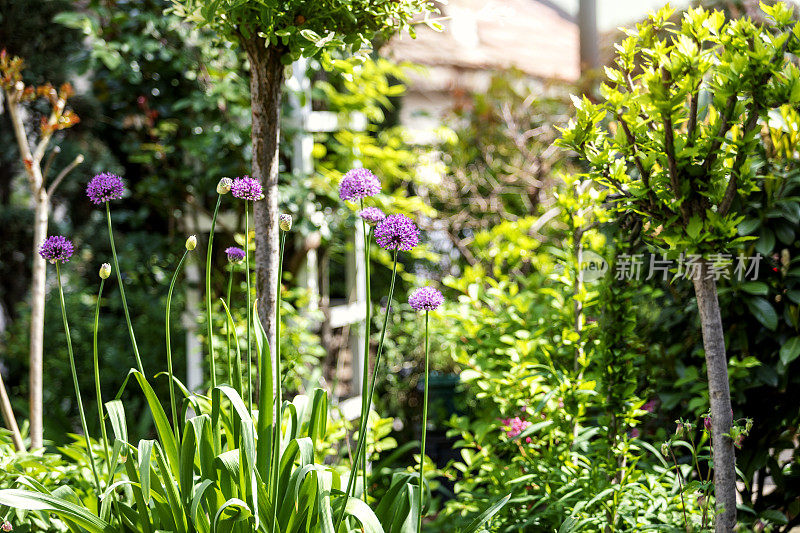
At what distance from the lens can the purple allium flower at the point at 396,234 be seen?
1213 mm

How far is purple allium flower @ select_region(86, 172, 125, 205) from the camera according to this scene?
141cm

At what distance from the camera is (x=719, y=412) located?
142 centimetres

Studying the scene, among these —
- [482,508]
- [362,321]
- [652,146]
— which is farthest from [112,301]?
[652,146]

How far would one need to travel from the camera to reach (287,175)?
2850 millimetres

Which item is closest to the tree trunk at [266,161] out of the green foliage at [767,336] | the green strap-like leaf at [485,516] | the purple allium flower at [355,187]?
the purple allium flower at [355,187]

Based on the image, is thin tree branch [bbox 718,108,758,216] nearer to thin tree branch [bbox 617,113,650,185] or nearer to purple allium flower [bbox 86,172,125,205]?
thin tree branch [bbox 617,113,650,185]

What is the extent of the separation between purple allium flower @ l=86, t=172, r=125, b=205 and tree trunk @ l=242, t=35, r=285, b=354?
31 cm

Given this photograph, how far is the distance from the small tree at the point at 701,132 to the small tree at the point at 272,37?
50 cm

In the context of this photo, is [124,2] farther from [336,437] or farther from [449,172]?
[336,437]


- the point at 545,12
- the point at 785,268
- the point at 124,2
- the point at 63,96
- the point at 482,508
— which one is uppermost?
the point at 545,12

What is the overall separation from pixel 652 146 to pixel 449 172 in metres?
2.91

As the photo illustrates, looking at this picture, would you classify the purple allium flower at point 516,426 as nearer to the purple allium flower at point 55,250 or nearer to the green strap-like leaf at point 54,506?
the green strap-like leaf at point 54,506

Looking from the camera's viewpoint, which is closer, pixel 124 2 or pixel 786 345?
pixel 786 345

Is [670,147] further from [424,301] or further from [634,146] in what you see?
[424,301]
